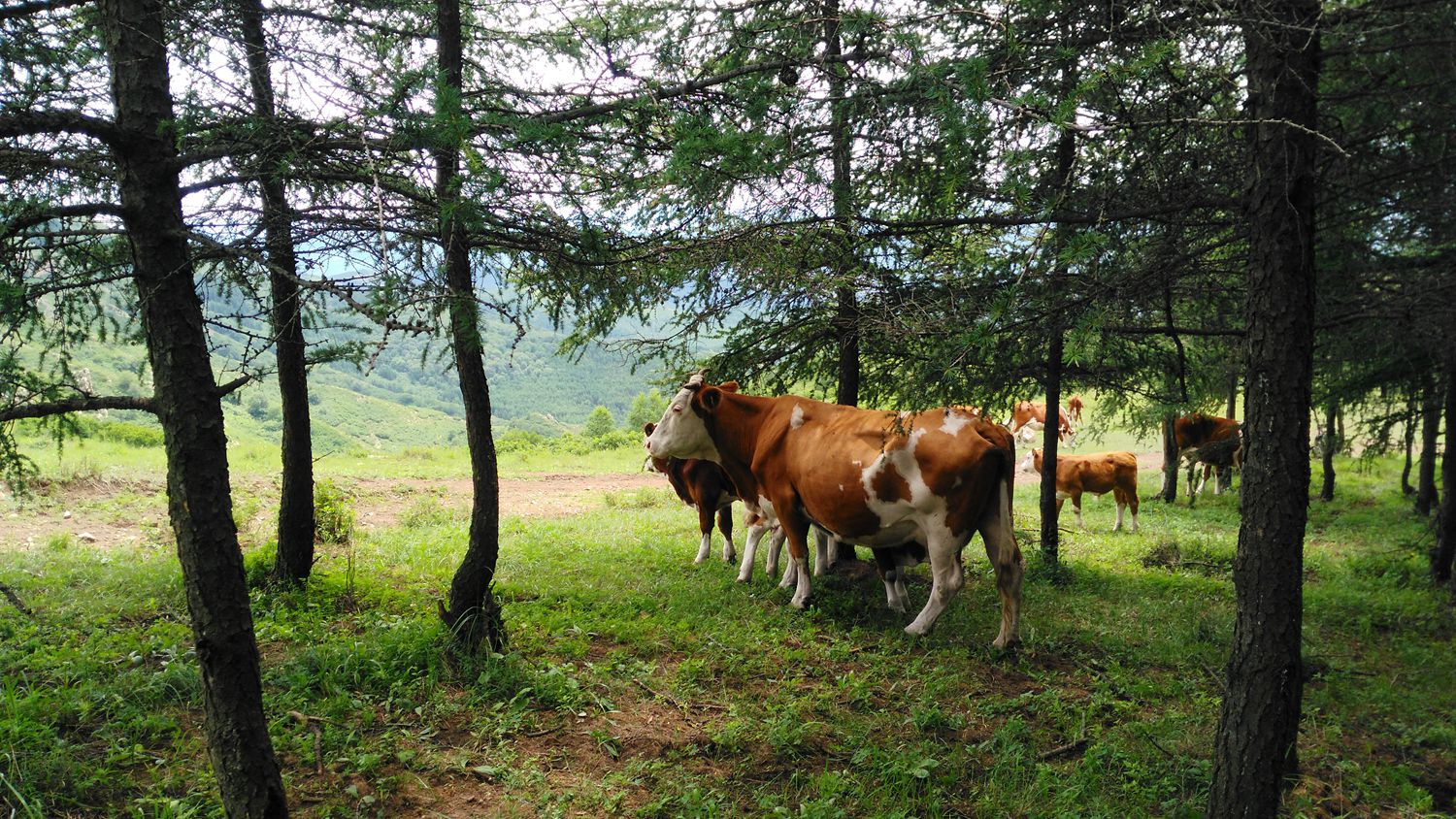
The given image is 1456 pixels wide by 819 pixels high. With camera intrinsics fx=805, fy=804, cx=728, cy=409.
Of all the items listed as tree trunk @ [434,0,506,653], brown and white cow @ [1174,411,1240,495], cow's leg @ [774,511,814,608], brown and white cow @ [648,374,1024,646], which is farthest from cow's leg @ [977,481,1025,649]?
brown and white cow @ [1174,411,1240,495]

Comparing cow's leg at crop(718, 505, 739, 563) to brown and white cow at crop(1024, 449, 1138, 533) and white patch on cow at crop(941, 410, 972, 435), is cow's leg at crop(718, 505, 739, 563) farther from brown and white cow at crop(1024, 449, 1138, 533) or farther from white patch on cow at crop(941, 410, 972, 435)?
brown and white cow at crop(1024, 449, 1138, 533)

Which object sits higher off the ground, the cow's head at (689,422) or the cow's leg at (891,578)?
the cow's head at (689,422)

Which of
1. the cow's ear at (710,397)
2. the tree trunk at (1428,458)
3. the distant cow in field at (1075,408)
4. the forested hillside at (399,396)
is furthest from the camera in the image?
the distant cow in field at (1075,408)

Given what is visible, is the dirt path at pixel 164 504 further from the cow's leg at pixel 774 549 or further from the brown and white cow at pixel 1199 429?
the brown and white cow at pixel 1199 429

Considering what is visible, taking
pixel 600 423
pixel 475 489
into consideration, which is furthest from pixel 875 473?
pixel 600 423

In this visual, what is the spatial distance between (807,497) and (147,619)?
5788 mm

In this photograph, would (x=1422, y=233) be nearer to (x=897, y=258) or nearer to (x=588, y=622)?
(x=897, y=258)

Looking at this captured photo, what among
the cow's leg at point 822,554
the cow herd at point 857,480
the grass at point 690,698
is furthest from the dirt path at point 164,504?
the cow's leg at point 822,554

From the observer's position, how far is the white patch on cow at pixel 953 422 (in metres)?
7.21

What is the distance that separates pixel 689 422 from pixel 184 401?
568cm

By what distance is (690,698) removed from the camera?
229 inches

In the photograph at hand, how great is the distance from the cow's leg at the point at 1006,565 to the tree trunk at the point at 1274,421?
2806 millimetres

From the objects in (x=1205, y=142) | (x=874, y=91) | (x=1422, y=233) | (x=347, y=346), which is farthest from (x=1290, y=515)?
(x=1422, y=233)

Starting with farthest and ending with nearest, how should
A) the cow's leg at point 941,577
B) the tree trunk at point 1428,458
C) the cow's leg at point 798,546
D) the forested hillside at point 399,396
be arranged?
1. the forested hillside at point 399,396
2. the tree trunk at point 1428,458
3. the cow's leg at point 798,546
4. the cow's leg at point 941,577
